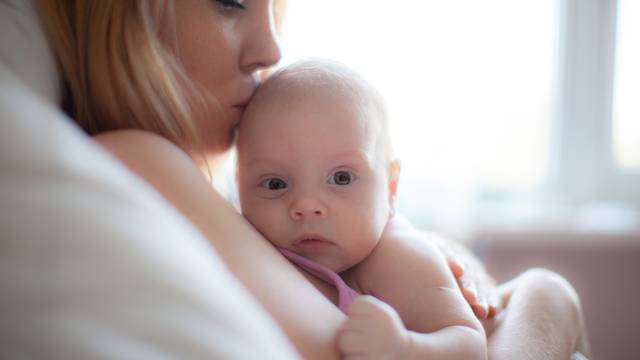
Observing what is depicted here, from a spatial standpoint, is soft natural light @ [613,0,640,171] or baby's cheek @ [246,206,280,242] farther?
soft natural light @ [613,0,640,171]

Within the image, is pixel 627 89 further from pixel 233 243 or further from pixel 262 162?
pixel 233 243

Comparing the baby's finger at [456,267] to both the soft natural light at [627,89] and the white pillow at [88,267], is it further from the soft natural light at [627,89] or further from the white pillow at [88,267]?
the soft natural light at [627,89]

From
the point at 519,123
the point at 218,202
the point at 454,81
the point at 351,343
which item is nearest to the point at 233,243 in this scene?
the point at 218,202

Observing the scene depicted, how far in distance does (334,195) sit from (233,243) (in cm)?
25

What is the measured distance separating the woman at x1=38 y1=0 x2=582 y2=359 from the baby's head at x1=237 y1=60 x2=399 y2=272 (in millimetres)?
73

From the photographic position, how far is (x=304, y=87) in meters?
0.90

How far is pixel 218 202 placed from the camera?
2.30 feet

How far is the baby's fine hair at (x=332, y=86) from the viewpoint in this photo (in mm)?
909

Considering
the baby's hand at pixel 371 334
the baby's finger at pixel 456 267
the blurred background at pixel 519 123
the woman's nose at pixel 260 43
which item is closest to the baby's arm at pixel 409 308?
the baby's hand at pixel 371 334

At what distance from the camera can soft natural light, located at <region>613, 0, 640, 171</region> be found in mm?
2492

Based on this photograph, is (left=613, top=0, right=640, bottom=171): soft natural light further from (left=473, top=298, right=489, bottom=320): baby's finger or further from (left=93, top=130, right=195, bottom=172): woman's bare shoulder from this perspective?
(left=93, top=130, right=195, bottom=172): woman's bare shoulder

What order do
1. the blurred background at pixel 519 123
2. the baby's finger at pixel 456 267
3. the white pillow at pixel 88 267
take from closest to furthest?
the white pillow at pixel 88 267 → the baby's finger at pixel 456 267 → the blurred background at pixel 519 123

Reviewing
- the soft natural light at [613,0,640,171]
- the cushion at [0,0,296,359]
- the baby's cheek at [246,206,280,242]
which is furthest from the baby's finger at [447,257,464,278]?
the soft natural light at [613,0,640,171]

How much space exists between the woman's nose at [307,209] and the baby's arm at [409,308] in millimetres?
121
